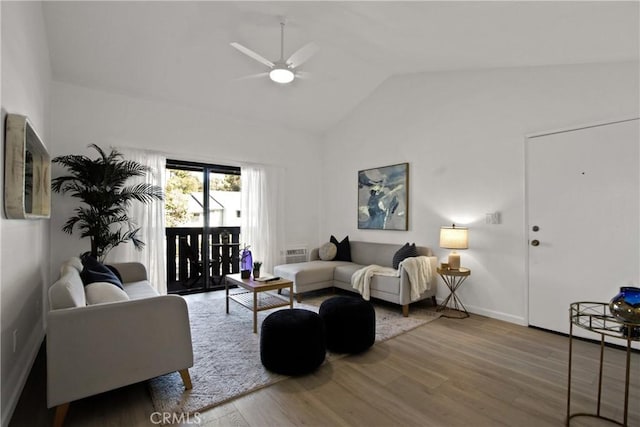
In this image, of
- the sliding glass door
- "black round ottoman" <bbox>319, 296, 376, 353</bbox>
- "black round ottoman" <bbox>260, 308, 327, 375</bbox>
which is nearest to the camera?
"black round ottoman" <bbox>260, 308, 327, 375</bbox>

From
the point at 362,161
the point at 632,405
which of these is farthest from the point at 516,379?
the point at 362,161

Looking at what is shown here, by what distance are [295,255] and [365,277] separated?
2.09m

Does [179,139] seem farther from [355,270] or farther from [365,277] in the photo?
[365,277]

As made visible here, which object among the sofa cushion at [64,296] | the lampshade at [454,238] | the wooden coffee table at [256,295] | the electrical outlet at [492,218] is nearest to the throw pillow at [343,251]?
the wooden coffee table at [256,295]

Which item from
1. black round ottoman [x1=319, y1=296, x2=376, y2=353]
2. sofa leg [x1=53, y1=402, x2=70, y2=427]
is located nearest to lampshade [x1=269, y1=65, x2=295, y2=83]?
black round ottoman [x1=319, y1=296, x2=376, y2=353]

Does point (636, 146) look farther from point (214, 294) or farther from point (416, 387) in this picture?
point (214, 294)

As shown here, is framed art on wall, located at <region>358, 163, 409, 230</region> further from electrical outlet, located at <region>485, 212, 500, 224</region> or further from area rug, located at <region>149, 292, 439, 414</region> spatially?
area rug, located at <region>149, 292, 439, 414</region>

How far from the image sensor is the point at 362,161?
5395 mm

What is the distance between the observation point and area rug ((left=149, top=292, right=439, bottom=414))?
2043 millimetres

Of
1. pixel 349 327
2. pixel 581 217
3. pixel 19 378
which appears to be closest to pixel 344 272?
pixel 349 327

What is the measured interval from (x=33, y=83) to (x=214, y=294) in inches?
131

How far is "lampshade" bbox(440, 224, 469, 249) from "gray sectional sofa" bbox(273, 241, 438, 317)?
1.38 feet

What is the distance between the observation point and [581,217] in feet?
10.0

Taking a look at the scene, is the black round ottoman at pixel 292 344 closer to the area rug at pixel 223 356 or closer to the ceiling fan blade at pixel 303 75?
the area rug at pixel 223 356
